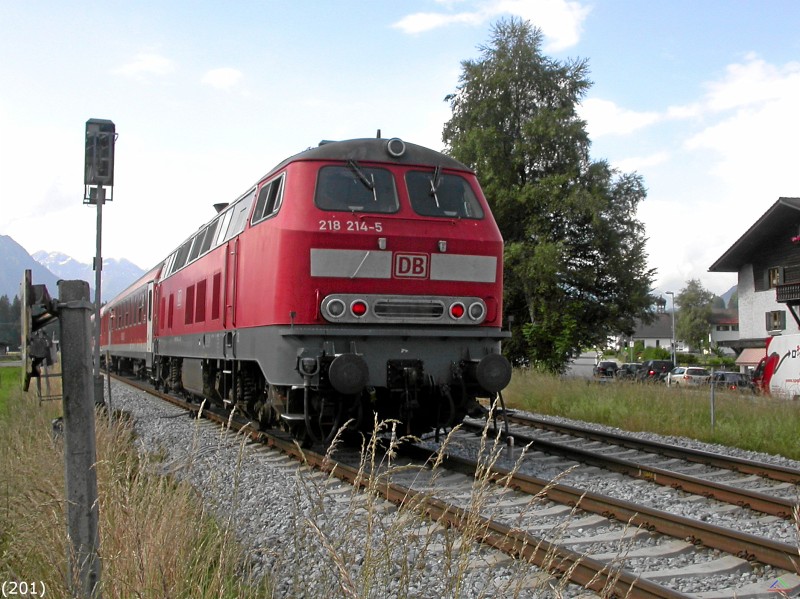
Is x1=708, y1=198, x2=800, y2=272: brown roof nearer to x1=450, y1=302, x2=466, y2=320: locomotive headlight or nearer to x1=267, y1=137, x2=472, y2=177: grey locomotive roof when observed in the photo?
x1=267, y1=137, x2=472, y2=177: grey locomotive roof

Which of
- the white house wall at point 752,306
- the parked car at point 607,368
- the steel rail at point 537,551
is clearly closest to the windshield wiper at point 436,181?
the steel rail at point 537,551

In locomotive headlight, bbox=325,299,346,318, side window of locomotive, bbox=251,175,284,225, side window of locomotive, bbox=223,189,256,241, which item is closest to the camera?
locomotive headlight, bbox=325,299,346,318

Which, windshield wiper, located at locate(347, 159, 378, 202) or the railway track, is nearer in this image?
the railway track

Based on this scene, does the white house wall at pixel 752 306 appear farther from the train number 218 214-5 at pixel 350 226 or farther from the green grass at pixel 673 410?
the train number 218 214-5 at pixel 350 226

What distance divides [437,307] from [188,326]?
6138 mm

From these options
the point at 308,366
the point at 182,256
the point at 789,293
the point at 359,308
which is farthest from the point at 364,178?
the point at 789,293

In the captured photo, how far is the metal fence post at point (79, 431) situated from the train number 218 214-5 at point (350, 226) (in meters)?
5.21

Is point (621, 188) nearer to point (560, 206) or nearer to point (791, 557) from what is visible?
point (560, 206)

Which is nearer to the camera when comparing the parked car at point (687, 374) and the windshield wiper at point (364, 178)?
the windshield wiper at point (364, 178)

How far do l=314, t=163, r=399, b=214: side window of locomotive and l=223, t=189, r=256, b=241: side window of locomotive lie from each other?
1481 mm

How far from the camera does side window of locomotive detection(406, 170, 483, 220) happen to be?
28.5 feet

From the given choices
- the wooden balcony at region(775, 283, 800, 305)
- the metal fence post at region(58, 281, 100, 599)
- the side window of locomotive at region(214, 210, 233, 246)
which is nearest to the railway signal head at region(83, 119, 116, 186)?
the side window of locomotive at region(214, 210, 233, 246)

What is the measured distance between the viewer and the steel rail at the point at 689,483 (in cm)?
640

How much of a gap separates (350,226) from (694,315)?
290 ft
